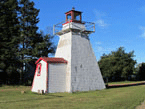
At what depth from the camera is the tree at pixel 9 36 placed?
93.6 ft

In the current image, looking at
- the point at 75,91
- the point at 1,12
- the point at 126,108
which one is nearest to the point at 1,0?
the point at 1,12

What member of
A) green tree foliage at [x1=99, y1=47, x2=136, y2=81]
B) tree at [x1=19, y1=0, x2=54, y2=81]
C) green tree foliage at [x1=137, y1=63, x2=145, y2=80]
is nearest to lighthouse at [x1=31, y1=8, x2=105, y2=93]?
tree at [x1=19, y1=0, x2=54, y2=81]

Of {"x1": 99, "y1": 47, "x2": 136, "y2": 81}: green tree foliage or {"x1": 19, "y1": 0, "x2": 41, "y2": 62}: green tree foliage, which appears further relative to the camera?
{"x1": 99, "y1": 47, "x2": 136, "y2": 81}: green tree foliage

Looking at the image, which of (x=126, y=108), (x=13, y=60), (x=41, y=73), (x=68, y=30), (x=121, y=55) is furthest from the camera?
(x=121, y=55)

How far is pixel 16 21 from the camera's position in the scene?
31.2 metres

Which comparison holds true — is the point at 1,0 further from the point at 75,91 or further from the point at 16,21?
the point at 75,91

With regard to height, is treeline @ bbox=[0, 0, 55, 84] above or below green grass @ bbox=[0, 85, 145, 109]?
above

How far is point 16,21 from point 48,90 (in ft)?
63.1

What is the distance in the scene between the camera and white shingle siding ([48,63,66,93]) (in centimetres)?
1698

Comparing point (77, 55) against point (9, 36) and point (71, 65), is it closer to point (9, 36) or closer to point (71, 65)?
point (71, 65)

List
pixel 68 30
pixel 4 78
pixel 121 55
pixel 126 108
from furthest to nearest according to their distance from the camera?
pixel 121 55 → pixel 4 78 → pixel 68 30 → pixel 126 108

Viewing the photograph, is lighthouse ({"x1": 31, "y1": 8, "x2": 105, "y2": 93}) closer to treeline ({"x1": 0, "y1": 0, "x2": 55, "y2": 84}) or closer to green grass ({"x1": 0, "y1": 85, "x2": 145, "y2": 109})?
green grass ({"x1": 0, "y1": 85, "x2": 145, "y2": 109})

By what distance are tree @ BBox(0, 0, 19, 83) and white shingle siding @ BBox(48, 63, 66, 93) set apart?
540 inches

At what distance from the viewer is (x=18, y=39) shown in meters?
29.9
